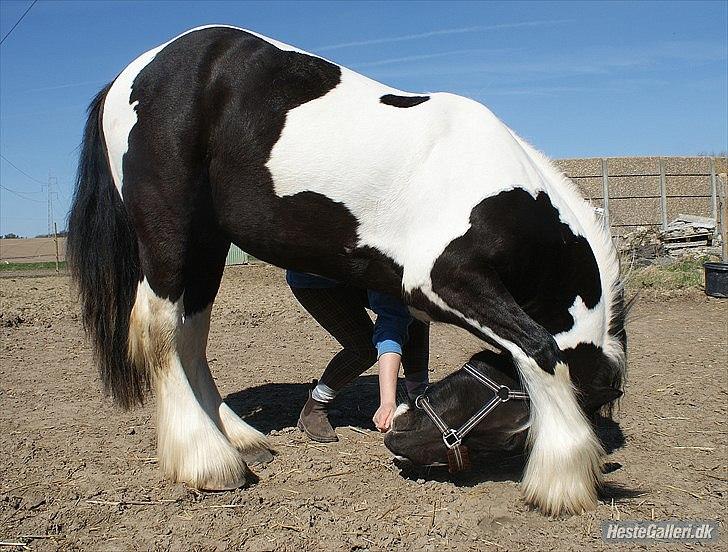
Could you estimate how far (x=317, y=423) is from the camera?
14.1ft

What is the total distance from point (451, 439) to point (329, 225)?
116 centimetres

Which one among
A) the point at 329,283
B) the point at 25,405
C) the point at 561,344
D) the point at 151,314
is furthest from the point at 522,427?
the point at 25,405

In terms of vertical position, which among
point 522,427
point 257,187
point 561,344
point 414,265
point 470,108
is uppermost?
point 470,108

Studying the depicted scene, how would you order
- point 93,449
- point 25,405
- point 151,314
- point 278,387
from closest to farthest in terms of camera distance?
point 151,314
point 93,449
point 25,405
point 278,387

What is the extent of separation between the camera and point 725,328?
291 inches

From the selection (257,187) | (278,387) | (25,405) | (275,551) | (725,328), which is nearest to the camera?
(275,551)

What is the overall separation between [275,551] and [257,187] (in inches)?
65.4

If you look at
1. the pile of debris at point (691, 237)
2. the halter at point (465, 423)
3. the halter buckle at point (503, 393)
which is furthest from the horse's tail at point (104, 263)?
the pile of debris at point (691, 237)

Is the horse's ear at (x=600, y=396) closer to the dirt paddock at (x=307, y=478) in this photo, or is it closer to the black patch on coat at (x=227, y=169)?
the dirt paddock at (x=307, y=478)

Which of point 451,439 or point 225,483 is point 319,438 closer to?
point 225,483

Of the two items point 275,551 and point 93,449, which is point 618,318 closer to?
point 275,551

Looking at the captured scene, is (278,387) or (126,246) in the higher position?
(126,246)

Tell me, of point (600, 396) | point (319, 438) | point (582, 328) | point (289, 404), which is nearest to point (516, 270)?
point (582, 328)

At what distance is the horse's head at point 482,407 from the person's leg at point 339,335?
90cm
